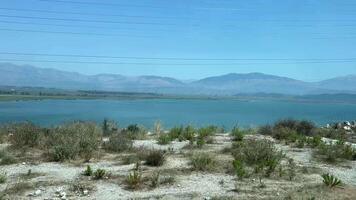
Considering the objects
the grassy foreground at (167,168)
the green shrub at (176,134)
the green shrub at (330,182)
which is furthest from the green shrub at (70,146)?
the green shrub at (330,182)

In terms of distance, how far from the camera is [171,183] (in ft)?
45.9

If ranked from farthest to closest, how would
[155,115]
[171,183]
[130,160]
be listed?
1. [155,115]
2. [130,160]
3. [171,183]

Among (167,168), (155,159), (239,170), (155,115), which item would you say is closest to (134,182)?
(167,168)

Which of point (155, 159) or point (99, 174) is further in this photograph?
point (155, 159)

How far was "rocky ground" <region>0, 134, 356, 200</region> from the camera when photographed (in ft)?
41.5

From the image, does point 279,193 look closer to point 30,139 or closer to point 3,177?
point 3,177

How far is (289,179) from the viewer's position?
1483cm

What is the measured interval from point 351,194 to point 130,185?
17.5ft

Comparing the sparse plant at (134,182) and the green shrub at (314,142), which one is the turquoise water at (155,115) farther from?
the sparse plant at (134,182)

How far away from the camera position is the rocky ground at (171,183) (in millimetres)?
12664

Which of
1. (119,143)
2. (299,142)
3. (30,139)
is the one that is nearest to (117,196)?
(119,143)

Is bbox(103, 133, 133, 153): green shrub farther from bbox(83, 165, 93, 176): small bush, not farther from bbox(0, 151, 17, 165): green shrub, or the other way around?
bbox(83, 165, 93, 176): small bush

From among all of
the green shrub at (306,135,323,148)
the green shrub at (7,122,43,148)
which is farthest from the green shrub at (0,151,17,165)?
the green shrub at (306,135,323,148)

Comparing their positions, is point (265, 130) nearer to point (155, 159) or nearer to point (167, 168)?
point (155, 159)
